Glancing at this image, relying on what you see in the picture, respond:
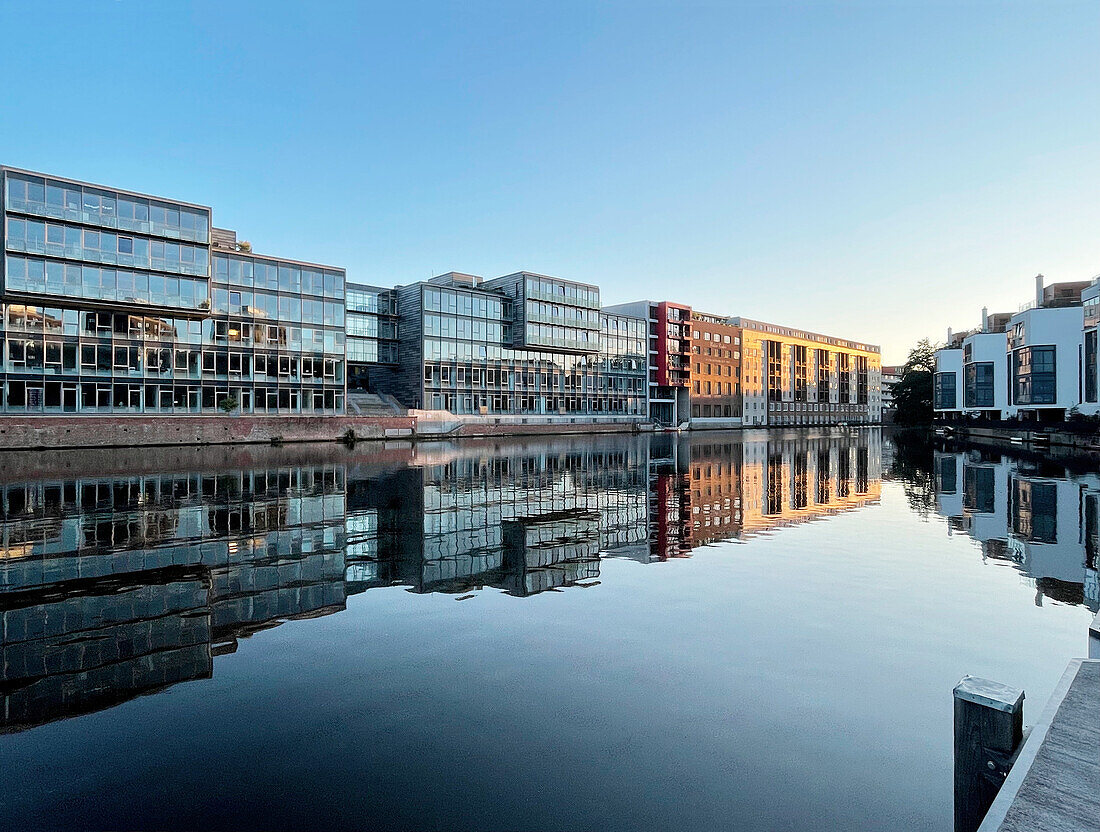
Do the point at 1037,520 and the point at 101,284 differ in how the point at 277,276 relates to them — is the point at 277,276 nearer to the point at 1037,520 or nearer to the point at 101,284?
the point at 101,284

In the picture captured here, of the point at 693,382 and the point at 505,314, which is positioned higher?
the point at 505,314

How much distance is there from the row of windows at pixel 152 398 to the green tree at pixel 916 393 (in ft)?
404

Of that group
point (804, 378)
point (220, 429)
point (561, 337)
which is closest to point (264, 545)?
point (220, 429)

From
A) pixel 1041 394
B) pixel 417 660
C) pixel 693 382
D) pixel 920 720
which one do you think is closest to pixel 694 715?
pixel 920 720

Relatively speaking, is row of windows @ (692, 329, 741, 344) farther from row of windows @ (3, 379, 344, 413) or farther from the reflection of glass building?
the reflection of glass building

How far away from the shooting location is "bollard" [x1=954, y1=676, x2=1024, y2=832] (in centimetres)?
440

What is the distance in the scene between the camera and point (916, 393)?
13650 cm

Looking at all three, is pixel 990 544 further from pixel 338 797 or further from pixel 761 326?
pixel 761 326

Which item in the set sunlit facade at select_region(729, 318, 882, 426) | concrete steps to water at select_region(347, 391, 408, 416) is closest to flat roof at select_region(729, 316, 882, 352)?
sunlit facade at select_region(729, 318, 882, 426)

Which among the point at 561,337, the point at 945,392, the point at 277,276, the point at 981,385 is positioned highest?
the point at 277,276

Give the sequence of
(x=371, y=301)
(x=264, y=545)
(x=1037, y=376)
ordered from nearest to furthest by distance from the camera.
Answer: (x=264, y=545), (x=1037, y=376), (x=371, y=301)

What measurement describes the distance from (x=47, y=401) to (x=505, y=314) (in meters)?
54.4

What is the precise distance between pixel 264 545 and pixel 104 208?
5571cm

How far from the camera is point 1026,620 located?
984 centimetres
